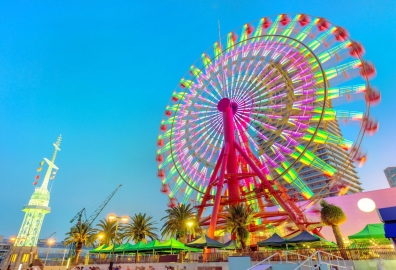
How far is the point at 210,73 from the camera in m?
32.9

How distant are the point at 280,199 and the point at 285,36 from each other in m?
17.0

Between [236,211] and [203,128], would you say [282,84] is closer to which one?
[203,128]

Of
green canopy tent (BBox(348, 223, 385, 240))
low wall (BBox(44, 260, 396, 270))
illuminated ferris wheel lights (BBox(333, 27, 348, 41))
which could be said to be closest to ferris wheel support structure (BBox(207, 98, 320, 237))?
low wall (BBox(44, 260, 396, 270))

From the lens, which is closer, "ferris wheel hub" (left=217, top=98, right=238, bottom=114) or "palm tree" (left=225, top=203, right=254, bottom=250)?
"palm tree" (left=225, top=203, right=254, bottom=250)

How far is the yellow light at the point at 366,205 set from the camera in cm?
3092

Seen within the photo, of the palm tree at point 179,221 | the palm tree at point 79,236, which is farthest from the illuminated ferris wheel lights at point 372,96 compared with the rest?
the palm tree at point 79,236

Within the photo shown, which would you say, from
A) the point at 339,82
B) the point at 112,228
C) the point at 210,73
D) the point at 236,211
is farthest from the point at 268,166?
the point at 112,228

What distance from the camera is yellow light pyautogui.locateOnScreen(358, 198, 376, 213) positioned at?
3092 cm

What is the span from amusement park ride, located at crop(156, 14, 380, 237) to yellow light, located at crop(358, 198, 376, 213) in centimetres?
807

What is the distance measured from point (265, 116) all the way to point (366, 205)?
19035 millimetres

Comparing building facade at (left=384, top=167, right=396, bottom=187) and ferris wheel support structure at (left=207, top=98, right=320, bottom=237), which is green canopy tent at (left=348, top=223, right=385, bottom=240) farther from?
building facade at (left=384, top=167, right=396, bottom=187)

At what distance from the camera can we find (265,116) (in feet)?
88.4

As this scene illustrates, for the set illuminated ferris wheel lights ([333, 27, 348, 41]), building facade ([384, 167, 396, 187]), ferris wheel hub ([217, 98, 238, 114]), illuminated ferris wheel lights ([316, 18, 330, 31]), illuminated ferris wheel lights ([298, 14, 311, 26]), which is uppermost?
building facade ([384, 167, 396, 187])

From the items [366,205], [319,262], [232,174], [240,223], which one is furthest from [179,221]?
[319,262]
